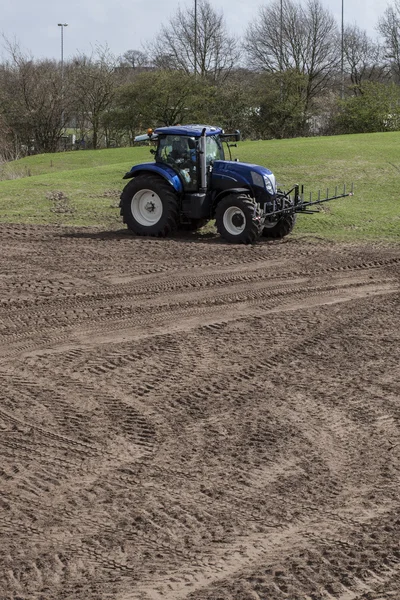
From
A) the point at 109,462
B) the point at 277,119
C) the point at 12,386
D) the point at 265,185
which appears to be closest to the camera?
the point at 109,462

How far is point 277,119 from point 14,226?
26.4 metres

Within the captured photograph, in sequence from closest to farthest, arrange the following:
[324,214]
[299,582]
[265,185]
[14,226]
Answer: [299,582] → [265,185] → [14,226] → [324,214]

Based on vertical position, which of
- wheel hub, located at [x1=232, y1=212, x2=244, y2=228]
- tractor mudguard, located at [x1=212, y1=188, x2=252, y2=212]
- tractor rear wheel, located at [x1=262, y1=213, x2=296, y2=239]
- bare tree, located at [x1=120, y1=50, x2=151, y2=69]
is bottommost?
tractor rear wheel, located at [x1=262, y1=213, x2=296, y2=239]

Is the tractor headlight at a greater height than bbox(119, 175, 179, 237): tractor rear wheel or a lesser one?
greater

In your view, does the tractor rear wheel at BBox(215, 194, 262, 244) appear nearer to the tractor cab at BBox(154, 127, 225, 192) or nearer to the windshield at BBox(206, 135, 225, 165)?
the tractor cab at BBox(154, 127, 225, 192)

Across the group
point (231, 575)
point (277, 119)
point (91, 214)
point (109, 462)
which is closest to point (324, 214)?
point (91, 214)

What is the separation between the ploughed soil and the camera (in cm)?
482

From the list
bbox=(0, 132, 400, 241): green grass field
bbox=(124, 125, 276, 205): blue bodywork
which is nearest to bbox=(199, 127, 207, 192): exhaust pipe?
bbox=(124, 125, 276, 205): blue bodywork

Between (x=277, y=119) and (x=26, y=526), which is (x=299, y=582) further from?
(x=277, y=119)

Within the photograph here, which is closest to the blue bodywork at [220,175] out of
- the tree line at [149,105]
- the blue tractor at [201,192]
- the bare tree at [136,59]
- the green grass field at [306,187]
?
the blue tractor at [201,192]

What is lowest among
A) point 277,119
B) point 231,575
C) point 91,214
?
point 231,575

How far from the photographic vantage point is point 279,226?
51.7ft

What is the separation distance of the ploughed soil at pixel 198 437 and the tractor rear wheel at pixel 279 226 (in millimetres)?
3187

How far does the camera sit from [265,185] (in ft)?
49.8
